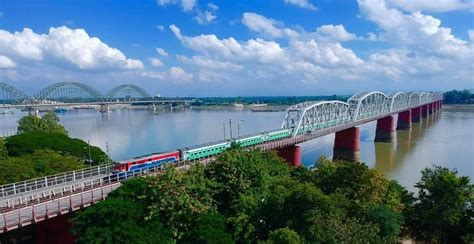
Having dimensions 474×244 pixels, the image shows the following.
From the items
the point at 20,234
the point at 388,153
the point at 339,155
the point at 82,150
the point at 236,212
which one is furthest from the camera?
the point at 388,153

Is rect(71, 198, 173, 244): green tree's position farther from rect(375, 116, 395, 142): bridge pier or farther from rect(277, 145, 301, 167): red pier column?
rect(375, 116, 395, 142): bridge pier

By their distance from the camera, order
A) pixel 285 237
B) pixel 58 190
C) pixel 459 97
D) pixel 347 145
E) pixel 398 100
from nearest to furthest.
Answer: pixel 285 237 < pixel 58 190 < pixel 347 145 < pixel 398 100 < pixel 459 97

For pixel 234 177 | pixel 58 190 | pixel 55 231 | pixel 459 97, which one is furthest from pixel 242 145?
pixel 459 97

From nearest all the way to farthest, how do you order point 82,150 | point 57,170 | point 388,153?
point 57,170
point 82,150
point 388,153

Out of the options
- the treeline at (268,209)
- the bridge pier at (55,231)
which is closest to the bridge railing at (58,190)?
the bridge pier at (55,231)

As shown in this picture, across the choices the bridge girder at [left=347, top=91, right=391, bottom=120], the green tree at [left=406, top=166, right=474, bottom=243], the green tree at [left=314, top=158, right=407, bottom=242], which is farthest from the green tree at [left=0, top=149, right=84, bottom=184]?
the bridge girder at [left=347, top=91, right=391, bottom=120]

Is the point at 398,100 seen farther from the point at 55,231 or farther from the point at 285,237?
the point at 55,231

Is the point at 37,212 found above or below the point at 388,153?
above

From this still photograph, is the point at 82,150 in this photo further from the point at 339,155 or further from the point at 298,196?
the point at 339,155

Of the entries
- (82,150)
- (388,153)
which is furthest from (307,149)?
(82,150)
